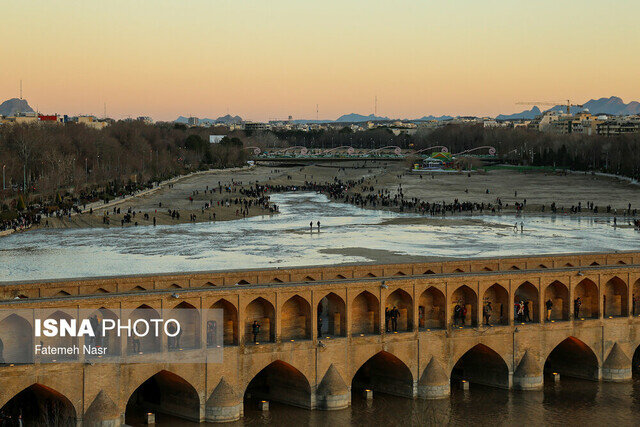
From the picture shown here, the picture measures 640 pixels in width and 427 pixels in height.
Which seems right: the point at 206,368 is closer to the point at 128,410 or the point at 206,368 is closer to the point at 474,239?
the point at 128,410

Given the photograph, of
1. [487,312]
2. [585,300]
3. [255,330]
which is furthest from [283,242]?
[255,330]

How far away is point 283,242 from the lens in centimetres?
6097

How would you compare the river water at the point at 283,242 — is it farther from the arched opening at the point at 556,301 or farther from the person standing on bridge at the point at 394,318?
the person standing on bridge at the point at 394,318

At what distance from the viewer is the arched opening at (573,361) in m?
31.6

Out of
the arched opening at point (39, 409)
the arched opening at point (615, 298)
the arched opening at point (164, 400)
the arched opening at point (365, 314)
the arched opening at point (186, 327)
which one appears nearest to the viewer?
the arched opening at point (39, 409)

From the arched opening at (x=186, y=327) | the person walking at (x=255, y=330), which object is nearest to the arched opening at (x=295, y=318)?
the person walking at (x=255, y=330)

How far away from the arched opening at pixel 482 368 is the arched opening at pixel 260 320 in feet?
21.6

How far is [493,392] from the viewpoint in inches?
1183

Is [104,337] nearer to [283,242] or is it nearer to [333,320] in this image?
[333,320]

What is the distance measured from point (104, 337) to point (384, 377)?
29.5 ft

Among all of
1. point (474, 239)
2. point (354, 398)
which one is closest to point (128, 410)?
point (354, 398)

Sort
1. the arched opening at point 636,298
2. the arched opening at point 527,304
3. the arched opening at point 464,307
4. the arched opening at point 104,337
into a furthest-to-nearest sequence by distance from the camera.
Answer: the arched opening at point 636,298
the arched opening at point 527,304
the arched opening at point 464,307
the arched opening at point 104,337

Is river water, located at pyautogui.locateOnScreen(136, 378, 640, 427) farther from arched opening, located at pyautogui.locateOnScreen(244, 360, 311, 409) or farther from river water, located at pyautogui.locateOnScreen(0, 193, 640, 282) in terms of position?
river water, located at pyautogui.locateOnScreen(0, 193, 640, 282)

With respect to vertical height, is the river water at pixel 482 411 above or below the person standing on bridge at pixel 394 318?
below
